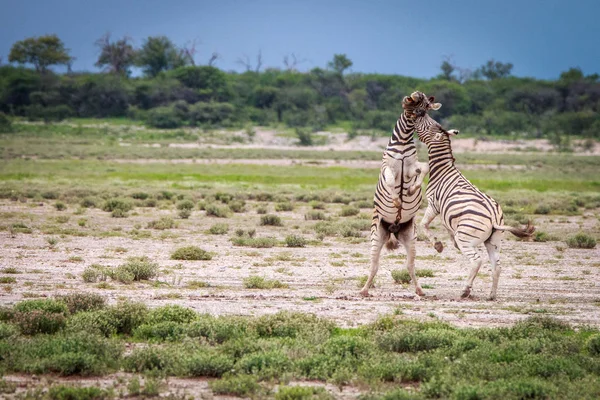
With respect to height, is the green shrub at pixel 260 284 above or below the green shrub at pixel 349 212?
above

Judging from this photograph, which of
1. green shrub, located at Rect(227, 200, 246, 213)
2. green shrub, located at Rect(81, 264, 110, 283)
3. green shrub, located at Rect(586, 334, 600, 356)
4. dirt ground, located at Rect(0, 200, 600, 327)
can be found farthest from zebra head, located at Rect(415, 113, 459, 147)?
green shrub, located at Rect(227, 200, 246, 213)

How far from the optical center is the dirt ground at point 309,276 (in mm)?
14188

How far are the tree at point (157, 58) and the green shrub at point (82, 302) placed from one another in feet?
397

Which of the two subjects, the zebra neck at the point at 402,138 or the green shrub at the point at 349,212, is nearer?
the zebra neck at the point at 402,138

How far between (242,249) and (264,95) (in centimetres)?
8566

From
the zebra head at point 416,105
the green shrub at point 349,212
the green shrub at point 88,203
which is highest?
the zebra head at point 416,105

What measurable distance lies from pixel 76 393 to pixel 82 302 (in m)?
4.21

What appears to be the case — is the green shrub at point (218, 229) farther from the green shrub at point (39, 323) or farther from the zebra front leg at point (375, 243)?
the green shrub at point (39, 323)

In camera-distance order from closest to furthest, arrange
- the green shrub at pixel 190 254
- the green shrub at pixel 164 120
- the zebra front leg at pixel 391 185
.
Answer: the zebra front leg at pixel 391 185
the green shrub at pixel 190 254
the green shrub at pixel 164 120

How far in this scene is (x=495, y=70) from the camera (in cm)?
15150

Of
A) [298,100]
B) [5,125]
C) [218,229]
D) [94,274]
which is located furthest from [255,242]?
[298,100]

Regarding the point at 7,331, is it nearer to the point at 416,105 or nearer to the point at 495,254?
the point at 416,105

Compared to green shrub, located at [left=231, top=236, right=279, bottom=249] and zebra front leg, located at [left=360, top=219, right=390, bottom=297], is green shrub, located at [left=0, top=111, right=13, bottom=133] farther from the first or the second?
zebra front leg, located at [left=360, top=219, right=390, bottom=297]

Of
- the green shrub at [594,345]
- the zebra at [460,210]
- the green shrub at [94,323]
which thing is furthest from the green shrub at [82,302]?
the green shrub at [594,345]
